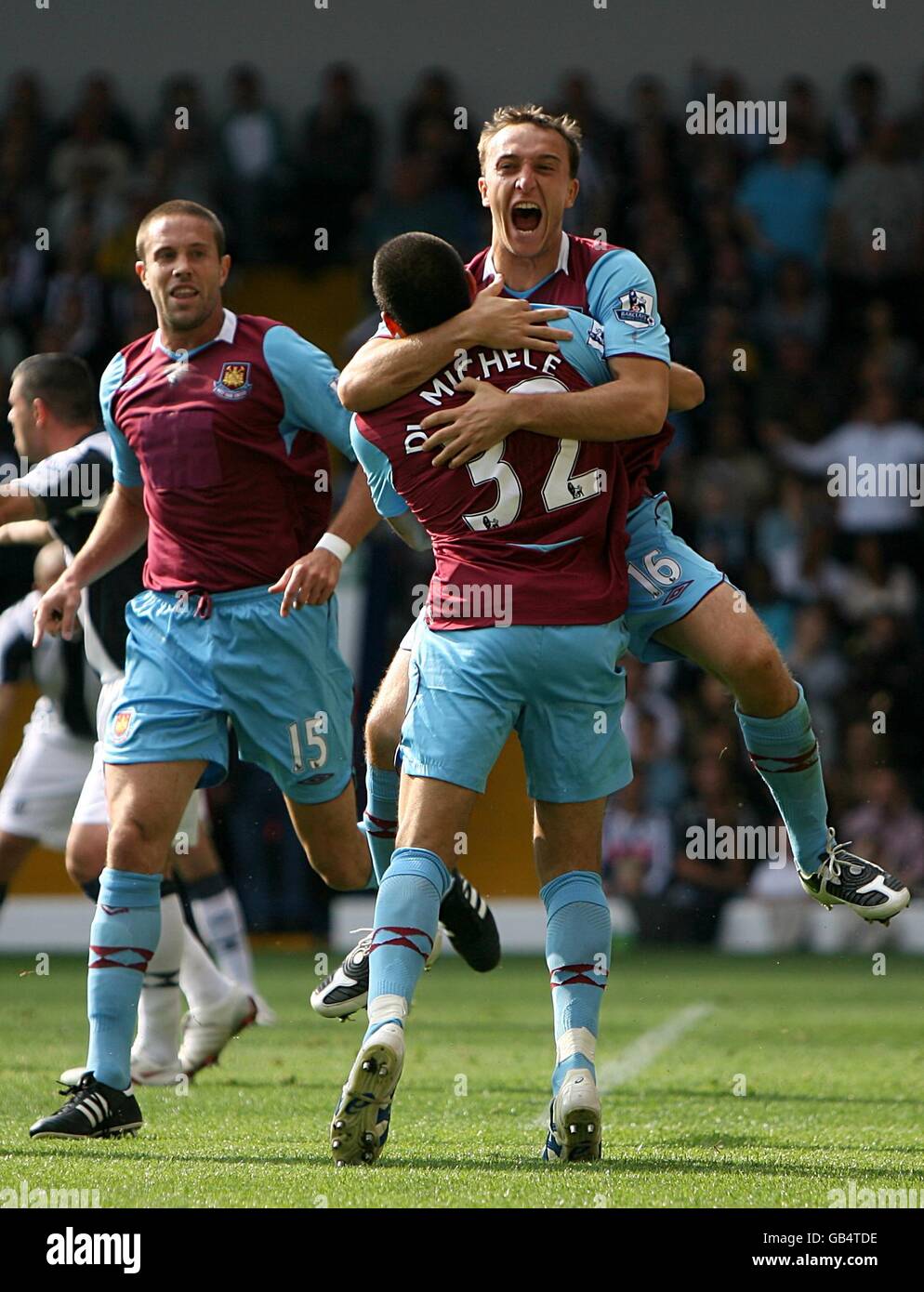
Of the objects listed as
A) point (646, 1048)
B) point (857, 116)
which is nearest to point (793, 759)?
point (646, 1048)

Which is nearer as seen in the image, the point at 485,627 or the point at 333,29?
the point at 485,627

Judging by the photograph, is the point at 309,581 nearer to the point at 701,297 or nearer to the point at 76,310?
the point at 76,310

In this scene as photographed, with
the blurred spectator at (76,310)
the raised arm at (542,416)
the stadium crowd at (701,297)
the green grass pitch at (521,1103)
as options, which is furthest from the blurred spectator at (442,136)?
the raised arm at (542,416)

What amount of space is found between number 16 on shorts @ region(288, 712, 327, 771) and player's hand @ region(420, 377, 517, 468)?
1345 millimetres

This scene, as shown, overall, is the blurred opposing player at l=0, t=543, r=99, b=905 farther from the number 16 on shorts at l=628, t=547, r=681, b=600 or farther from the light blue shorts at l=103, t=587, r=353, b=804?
the number 16 on shorts at l=628, t=547, r=681, b=600

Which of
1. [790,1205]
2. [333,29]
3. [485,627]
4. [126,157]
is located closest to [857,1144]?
[790,1205]

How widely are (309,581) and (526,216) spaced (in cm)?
119

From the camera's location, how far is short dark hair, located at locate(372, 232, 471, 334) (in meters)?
4.84

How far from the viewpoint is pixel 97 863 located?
6812 mm

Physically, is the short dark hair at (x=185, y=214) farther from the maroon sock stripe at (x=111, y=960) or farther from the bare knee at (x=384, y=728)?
the maroon sock stripe at (x=111, y=960)

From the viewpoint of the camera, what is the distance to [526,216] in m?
4.97

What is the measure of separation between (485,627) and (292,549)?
1250mm

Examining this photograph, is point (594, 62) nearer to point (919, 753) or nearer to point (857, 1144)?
point (919, 753)

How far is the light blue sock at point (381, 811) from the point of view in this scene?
237 inches
